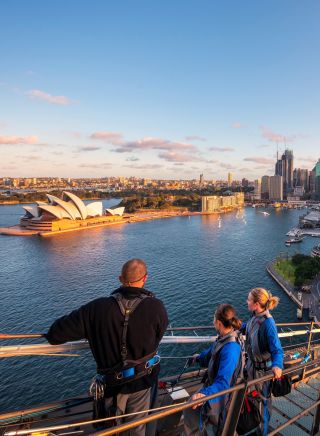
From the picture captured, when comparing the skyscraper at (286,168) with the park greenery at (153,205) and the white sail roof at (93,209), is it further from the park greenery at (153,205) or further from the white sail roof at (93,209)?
the white sail roof at (93,209)

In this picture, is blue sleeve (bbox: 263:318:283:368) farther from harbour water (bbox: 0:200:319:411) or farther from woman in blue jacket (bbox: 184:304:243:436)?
harbour water (bbox: 0:200:319:411)

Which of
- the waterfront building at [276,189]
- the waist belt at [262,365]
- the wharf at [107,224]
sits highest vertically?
the waterfront building at [276,189]

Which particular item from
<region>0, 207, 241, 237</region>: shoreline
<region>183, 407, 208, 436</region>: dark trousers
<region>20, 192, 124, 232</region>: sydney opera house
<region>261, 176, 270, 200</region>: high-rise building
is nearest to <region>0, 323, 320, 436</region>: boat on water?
<region>183, 407, 208, 436</region>: dark trousers

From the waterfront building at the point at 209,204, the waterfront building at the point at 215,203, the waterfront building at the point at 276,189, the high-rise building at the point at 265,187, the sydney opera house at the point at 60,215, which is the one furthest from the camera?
the high-rise building at the point at 265,187

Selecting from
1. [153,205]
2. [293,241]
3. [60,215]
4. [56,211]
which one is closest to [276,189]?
[153,205]

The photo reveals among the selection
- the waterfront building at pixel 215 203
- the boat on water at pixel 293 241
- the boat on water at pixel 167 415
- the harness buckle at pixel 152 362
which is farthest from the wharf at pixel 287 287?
the waterfront building at pixel 215 203

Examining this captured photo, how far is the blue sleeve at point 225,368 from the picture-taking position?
3.47 ft

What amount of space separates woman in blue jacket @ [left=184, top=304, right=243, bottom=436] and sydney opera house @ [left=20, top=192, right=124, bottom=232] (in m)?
30.1

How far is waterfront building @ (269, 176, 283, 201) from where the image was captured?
80.9 meters

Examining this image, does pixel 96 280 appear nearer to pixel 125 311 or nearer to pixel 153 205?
pixel 125 311

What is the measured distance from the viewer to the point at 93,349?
103 centimetres

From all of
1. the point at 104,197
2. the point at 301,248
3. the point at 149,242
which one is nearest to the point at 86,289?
the point at 149,242

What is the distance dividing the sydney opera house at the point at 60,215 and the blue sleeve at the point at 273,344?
98.7 feet

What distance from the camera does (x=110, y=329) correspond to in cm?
99
